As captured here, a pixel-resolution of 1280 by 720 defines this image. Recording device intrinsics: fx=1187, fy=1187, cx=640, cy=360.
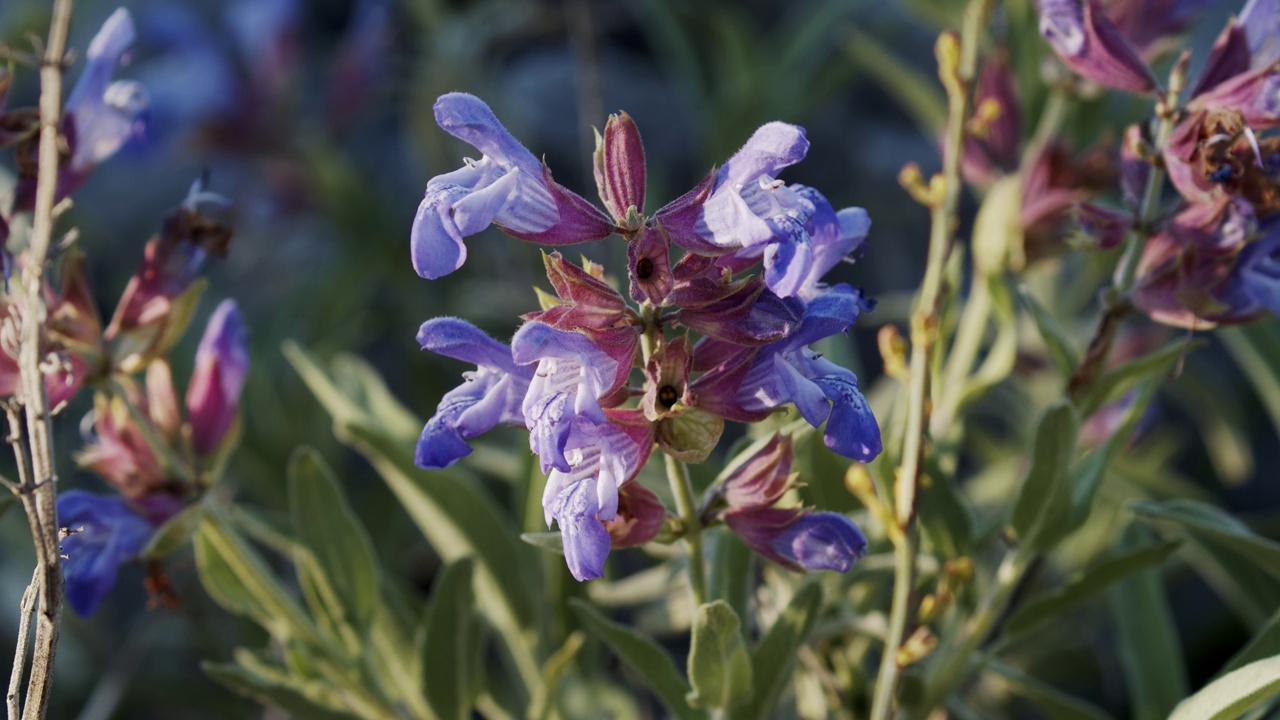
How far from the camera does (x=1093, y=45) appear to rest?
103 centimetres

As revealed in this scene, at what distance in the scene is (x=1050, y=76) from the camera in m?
1.51

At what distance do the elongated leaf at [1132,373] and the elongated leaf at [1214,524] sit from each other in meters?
0.10

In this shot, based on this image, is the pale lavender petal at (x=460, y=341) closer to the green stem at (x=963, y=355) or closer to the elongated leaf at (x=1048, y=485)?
the elongated leaf at (x=1048, y=485)

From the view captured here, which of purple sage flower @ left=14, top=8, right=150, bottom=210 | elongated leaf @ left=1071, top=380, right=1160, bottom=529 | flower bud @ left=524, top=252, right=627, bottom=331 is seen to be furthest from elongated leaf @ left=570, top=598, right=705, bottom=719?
purple sage flower @ left=14, top=8, right=150, bottom=210

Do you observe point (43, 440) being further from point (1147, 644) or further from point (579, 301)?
point (1147, 644)

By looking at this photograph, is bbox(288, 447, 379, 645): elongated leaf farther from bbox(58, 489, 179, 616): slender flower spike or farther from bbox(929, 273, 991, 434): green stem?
bbox(929, 273, 991, 434): green stem

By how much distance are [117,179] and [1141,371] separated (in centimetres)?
258

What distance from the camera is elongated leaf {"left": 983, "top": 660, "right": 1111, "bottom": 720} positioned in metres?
1.09

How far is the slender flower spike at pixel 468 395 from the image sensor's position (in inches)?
30.4

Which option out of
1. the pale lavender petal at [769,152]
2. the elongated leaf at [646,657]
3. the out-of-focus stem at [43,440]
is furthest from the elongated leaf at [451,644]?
the pale lavender petal at [769,152]

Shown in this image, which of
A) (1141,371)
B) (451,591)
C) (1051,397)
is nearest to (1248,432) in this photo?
(1051,397)

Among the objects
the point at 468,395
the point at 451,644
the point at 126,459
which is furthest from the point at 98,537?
the point at 468,395

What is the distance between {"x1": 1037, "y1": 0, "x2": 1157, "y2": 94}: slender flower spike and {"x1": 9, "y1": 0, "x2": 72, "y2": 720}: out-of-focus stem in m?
0.79

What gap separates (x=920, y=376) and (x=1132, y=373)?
24cm
